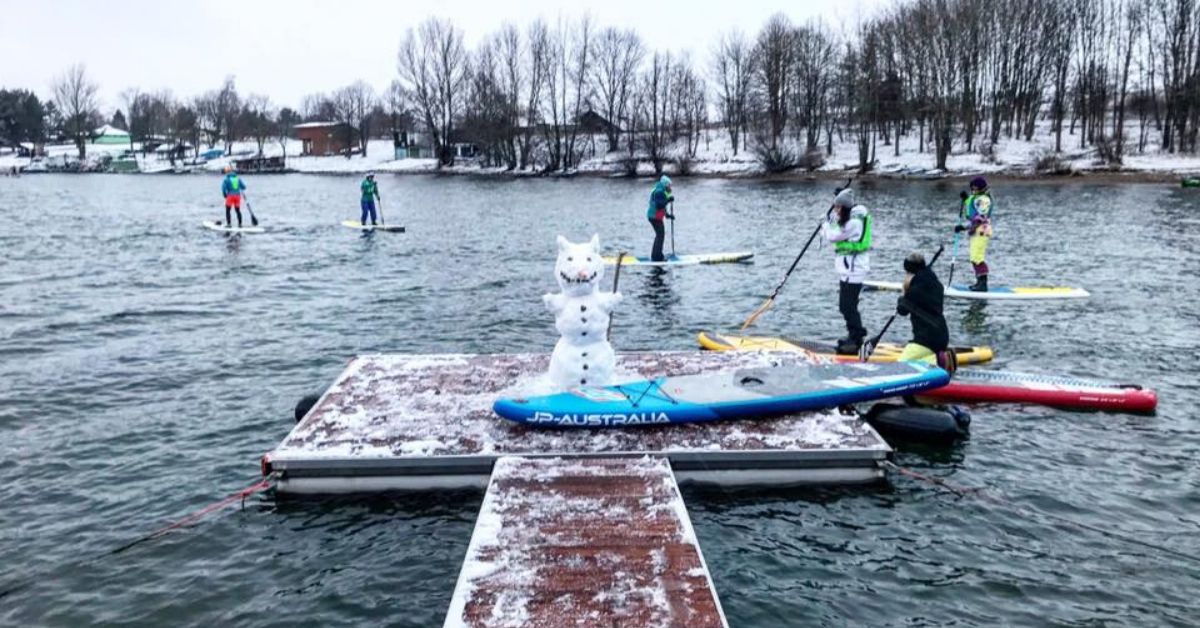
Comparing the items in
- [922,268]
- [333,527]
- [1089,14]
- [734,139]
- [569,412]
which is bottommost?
[333,527]

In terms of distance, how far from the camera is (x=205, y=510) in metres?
8.62

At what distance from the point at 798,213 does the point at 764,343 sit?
93.6 feet

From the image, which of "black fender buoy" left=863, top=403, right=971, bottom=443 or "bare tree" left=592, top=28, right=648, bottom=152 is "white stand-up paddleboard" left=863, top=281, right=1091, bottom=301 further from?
"bare tree" left=592, top=28, right=648, bottom=152

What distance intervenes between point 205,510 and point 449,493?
8.45 feet

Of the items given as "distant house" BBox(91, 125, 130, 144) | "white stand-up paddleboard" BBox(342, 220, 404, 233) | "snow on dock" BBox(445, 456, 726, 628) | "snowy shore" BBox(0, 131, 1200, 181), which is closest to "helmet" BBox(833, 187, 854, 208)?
"snow on dock" BBox(445, 456, 726, 628)

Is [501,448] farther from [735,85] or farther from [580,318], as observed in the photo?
[735,85]

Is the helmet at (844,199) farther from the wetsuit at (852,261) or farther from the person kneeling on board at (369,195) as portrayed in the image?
the person kneeling on board at (369,195)

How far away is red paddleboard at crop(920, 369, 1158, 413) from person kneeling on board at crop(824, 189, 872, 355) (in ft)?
6.30

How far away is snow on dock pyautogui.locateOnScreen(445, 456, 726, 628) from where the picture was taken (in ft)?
18.3

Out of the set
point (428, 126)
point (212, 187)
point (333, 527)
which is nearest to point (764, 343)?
point (333, 527)

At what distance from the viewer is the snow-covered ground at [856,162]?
5822 centimetres

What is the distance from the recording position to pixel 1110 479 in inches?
359

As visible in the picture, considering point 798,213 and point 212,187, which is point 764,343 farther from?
point 212,187

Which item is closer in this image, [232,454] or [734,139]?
[232,454]
